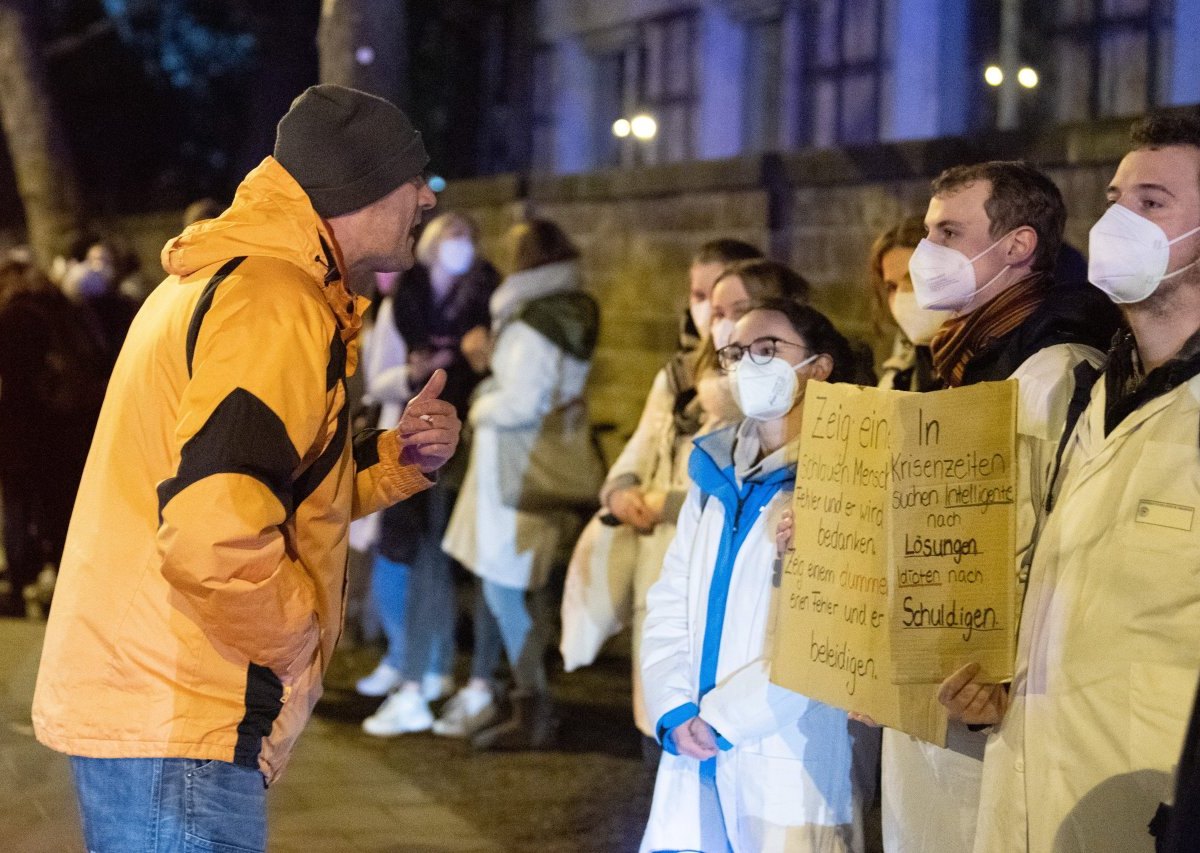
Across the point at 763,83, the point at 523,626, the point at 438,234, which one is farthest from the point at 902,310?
the point at 763,83

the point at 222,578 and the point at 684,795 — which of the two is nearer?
the point at 222,578

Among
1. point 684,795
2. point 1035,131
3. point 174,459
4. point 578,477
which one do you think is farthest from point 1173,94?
point 174,459

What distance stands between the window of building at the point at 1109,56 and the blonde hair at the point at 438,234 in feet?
16.1

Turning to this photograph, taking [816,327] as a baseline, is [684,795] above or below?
below

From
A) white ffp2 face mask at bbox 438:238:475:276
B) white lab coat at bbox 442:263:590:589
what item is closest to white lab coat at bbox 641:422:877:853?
white lab coat at bbox 442:263:590:589

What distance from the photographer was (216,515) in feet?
9.04

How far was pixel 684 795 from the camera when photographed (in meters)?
3.92

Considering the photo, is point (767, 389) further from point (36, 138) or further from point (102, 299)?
point (36, 138)

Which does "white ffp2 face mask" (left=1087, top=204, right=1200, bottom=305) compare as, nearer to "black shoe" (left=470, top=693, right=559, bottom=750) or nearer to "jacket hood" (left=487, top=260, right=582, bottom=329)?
"jacket hood" (left=487, top=260, right=582, bottom=329)

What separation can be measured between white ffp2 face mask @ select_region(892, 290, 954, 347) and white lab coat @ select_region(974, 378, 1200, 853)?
59.6 inches

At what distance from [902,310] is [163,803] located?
275 centimetres

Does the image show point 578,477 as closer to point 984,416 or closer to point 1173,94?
point 984,416

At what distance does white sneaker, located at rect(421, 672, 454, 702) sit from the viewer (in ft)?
24.3

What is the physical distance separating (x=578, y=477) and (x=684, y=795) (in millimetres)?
3124
